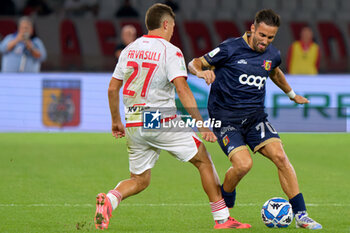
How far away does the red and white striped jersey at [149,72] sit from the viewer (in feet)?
21.1

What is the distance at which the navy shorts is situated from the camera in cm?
690

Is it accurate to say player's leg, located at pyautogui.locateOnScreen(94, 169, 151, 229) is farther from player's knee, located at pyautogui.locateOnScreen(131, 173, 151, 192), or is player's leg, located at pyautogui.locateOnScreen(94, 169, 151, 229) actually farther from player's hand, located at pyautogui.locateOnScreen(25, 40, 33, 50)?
player's hand, located at pyautogui.locateOnScreen(25, 40, 33, 50)

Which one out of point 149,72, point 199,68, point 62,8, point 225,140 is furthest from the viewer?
point 62,8

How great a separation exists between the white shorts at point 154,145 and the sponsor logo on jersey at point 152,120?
0.05 meters

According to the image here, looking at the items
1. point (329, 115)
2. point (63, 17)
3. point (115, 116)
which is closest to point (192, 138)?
point (115, 116)

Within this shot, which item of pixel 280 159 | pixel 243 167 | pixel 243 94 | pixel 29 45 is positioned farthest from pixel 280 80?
pixel 29 45

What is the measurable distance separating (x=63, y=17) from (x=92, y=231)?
15709 millimetres

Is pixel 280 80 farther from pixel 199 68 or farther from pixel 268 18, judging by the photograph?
pixel 199 68

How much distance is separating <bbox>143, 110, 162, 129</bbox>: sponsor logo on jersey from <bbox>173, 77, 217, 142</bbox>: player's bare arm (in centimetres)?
34

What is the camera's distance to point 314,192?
353 inches

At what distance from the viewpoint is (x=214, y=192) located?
6.60 metres

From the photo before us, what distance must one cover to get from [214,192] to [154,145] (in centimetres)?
66

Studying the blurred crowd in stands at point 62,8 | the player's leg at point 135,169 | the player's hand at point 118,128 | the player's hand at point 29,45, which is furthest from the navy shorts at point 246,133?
the blurred crowd in stands at point 62,8

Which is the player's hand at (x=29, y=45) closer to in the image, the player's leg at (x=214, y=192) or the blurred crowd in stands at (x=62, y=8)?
the blurred crowd in stands at (x=62, y=8)
